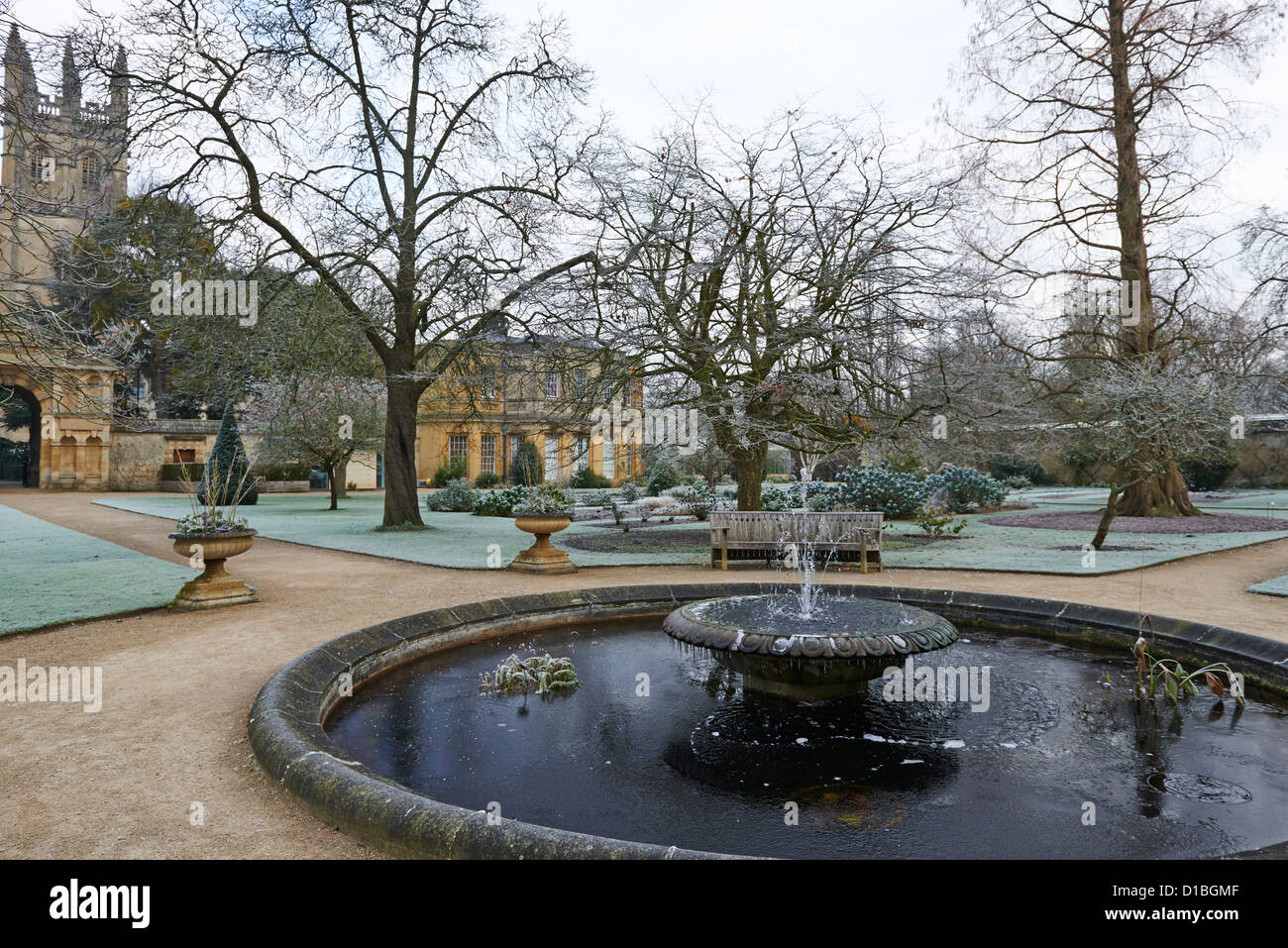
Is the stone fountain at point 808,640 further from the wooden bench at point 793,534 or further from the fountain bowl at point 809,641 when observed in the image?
the wooden bench at point 793,534

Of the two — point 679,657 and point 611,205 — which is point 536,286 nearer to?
point 611,205

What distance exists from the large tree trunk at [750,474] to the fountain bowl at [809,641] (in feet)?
25.5

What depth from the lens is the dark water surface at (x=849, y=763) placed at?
128 inches

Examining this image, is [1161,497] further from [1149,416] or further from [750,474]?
[750,474]

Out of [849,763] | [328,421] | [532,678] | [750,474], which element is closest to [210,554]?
[532,678]

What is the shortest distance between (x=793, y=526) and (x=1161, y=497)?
47.8 feet

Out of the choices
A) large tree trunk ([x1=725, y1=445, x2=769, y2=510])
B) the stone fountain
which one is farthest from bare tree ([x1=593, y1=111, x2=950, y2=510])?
the stone fountain

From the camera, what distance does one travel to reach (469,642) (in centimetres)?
686

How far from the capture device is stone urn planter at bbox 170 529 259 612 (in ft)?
26.6

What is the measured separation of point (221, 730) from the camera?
438cm

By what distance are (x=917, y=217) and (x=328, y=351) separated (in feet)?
40.2
